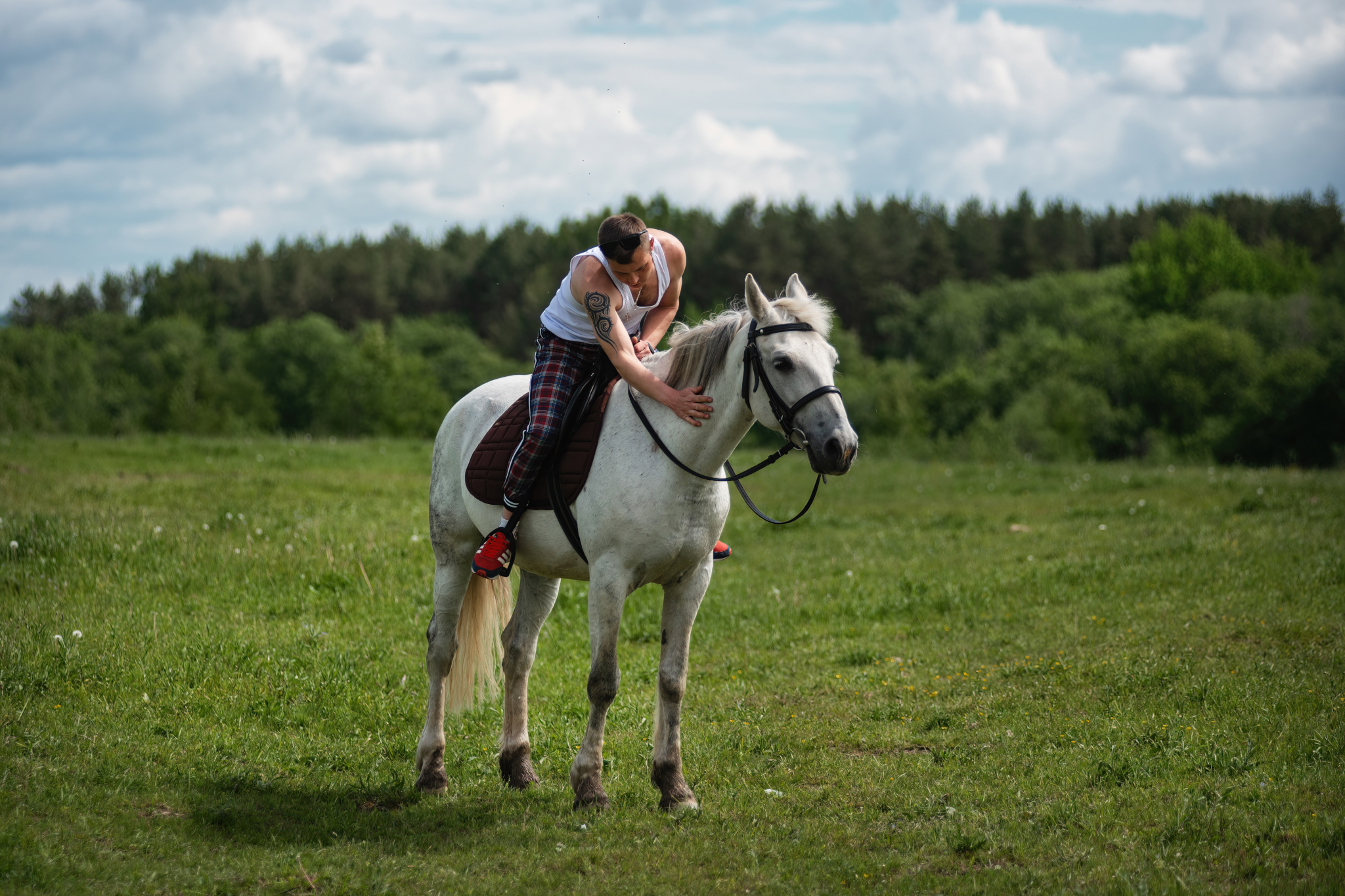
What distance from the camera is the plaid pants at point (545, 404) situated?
585 centimetres

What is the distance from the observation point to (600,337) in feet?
18.6

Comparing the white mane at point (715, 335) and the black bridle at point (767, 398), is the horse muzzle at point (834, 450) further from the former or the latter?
the white mane at point (715, 335)

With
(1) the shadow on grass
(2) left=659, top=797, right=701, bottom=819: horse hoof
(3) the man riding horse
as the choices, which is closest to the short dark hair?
(3) the man riding horse

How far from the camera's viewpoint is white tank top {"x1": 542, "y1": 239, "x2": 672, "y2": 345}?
5.96 m

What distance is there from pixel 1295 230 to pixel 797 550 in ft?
263

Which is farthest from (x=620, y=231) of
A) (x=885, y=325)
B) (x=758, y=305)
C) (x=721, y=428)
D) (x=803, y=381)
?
(x=885, y=325)

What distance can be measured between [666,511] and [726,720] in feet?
8.73

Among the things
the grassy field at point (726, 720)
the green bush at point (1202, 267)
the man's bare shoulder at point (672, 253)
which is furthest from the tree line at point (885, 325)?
A: the man's bare shoulder at point (672, 253)

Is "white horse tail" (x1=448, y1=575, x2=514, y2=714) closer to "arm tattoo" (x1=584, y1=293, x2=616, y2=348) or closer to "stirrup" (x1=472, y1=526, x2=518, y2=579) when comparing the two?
"stirrup" (x1=472, y1=526, x2=518, y2=579)

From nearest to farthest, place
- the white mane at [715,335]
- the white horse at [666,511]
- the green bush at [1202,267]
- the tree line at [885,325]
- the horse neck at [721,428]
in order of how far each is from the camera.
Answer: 1. the white horse at [666,511]
2. the white mane at [715,335]
3. the horse neck at [721,428]
4. the tree line at [885,325]
5. the green bush at [1202,267]

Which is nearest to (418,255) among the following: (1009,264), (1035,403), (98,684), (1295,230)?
(1009,264)

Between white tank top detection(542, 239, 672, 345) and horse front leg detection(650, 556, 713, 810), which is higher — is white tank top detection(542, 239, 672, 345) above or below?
above

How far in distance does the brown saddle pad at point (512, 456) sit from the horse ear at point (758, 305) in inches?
47.5

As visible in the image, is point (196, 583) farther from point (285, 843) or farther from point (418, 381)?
point (418, 381)
